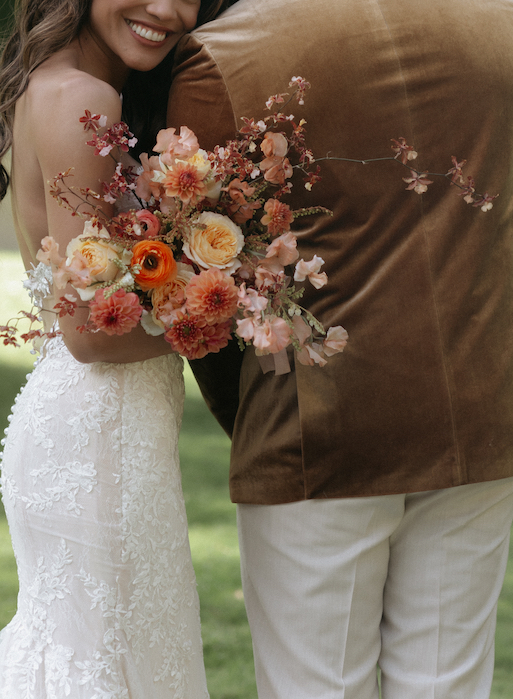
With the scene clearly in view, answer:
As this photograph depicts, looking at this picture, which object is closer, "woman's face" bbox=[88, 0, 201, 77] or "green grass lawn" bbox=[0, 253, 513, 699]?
"woman's face" bbox=[88, 0, 201, 77]

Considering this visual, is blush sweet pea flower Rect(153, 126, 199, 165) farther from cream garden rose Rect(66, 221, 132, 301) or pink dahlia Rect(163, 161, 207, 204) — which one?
cream garden rose Rect(66, 221, 132, 301)

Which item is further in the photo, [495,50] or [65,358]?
[65,358]

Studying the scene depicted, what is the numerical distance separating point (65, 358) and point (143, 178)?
0.54m

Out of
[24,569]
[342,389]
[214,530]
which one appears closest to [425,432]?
[342,389]

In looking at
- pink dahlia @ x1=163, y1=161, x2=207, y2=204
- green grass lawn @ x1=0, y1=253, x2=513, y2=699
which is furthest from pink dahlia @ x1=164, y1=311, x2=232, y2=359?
green grass lawn @ x1=0, y1=253, x2=513, y2=699

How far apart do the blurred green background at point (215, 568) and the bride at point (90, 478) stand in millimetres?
515

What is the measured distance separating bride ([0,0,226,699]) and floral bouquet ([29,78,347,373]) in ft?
0.68

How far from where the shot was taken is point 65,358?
6.33 feet

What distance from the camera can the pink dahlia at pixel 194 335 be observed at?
155 centimetres

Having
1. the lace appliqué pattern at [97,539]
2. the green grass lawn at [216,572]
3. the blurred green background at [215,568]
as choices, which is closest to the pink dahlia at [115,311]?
the lace appliqué pattern at [97,539]

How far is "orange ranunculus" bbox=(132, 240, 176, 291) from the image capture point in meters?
1.54

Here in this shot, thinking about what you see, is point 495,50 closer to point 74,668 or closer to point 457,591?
point 457,591

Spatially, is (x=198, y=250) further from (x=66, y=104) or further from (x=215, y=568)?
(x=215, y=568)

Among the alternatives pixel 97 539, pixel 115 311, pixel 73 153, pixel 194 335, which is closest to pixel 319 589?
pixel 97 539
